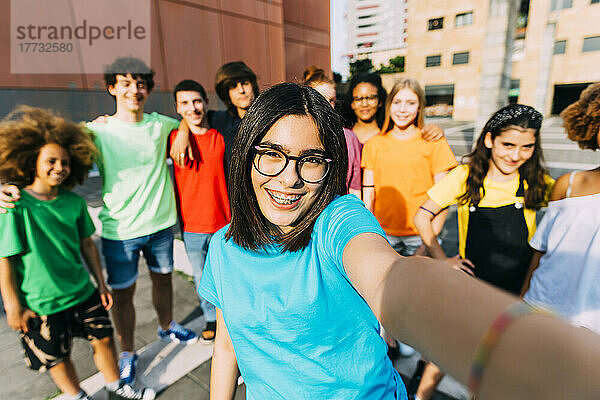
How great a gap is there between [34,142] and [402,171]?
2702 mm

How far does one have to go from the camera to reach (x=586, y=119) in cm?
184

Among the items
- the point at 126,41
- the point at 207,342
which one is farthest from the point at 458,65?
the point at 207,342

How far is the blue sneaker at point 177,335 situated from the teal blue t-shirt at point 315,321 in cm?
225

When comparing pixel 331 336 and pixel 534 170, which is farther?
pixel 534 170

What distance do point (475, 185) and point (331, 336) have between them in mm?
1613

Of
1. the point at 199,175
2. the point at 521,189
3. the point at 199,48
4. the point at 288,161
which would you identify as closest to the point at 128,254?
the point at 199,175

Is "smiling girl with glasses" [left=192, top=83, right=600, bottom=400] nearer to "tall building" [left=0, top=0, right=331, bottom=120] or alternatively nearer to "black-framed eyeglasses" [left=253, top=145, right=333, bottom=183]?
"black-framed eyeglasses" [left=253, top=145, right=333, bottom=183]

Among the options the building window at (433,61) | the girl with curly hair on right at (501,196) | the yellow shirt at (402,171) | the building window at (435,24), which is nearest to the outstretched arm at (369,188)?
the yellow shirt at (402,171)

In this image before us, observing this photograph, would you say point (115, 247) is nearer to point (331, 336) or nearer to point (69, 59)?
point (331, 336)

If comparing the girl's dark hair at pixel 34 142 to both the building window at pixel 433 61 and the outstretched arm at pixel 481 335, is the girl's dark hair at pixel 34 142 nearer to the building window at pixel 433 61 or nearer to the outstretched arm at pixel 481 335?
the outstretched arm at pixel 481 335

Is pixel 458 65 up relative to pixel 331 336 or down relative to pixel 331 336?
up

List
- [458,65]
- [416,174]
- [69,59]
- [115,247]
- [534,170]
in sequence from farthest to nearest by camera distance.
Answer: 1. [458,65]
2. [69,59]
3. [416,174]
4. [115,247]
5. [534,170]

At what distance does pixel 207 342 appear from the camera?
304cm

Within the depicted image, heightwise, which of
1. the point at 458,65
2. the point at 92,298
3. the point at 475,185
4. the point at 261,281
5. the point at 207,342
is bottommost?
the point at 207,342
